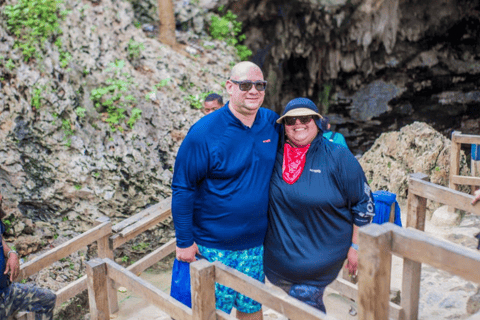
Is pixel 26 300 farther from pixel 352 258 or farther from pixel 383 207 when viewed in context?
pixel 383 207

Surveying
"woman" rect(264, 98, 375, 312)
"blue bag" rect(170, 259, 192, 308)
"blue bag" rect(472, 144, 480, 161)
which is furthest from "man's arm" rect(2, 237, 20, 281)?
"blue bag" rect(472, 144, 480, 161)

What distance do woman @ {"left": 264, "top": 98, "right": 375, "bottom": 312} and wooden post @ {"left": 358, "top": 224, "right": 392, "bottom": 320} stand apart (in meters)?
0.79

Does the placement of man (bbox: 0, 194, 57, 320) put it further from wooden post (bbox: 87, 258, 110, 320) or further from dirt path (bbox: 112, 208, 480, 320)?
dirt path (bbox: 112, 208, 480, 320)

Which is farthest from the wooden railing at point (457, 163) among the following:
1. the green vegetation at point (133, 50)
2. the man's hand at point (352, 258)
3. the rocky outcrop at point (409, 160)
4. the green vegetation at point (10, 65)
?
the green vegetation at point (10, 65)

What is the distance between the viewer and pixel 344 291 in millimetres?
4070

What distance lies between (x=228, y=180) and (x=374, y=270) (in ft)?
4.02

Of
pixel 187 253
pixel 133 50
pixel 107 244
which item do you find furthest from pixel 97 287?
pixel 133 50

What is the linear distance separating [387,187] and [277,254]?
14.6 ft

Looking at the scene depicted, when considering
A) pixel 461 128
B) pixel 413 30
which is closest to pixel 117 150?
pixel 413 30

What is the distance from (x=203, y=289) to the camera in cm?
283

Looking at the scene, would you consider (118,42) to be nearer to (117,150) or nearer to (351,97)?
(117,150)

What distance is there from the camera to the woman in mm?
2953

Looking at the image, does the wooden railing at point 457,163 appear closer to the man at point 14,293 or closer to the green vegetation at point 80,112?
the man at point 14,293

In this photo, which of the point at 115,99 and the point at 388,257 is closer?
the point at 388,257
